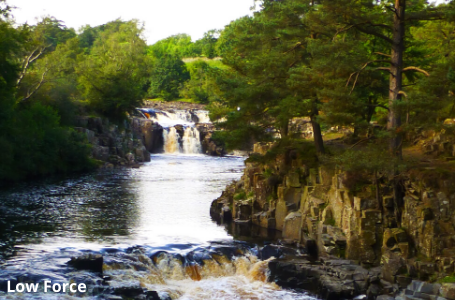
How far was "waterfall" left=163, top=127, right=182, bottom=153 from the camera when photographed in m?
71.2

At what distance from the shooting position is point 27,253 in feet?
71.4

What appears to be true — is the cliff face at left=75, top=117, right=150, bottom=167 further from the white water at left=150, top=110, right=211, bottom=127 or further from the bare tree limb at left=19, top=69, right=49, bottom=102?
the white water at left=150, top=110, right=211, bottom=127

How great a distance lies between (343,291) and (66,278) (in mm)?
10130

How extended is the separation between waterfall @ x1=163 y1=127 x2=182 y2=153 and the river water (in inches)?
1106

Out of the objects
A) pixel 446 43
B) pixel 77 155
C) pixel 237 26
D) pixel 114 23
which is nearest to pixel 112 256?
pixel 446 43

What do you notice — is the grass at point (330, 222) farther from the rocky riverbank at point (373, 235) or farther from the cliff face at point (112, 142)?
the cliff face at point (112, 142)

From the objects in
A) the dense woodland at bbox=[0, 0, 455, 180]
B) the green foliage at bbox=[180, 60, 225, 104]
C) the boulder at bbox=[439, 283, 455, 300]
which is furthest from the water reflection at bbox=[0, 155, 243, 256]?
the green foliage at bbox=[180, 60, 225, 104]

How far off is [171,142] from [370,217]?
52.4 m

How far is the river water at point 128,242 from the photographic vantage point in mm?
Answer: 19391

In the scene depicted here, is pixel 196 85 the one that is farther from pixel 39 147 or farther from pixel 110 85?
pixel 39 147

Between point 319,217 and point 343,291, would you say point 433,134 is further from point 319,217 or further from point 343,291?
point 343,291

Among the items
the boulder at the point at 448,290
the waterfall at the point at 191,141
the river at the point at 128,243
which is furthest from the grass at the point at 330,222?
the waterfall at the point at 191,141

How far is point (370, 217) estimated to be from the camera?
821 inches

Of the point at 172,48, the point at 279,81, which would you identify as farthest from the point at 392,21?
the point at 172,48
